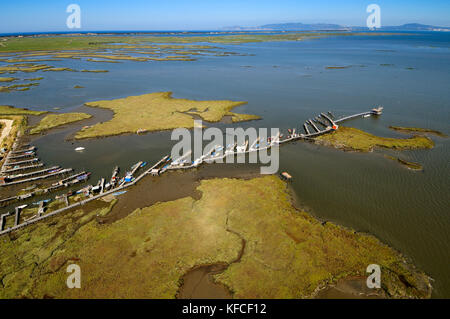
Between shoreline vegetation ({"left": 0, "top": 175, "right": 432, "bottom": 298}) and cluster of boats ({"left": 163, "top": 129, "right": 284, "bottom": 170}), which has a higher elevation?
cluster of boats ({"left": 163, "top": 129, "right": 284, "bottom": 170})

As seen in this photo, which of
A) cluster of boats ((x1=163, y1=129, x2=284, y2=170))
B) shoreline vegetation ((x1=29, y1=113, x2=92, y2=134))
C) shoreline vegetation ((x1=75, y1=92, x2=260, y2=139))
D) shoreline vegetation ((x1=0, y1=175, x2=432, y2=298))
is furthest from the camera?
shoreline vegetation ((x1=75, y1=92, x2=260, y2=139))

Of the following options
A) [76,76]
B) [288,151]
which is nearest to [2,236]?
[288,151]

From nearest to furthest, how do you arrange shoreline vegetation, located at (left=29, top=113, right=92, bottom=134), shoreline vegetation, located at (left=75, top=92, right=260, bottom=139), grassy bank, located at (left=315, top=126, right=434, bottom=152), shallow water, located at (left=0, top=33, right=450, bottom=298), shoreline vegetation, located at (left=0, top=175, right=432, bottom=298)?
shoreline vegetation, located at (left=0, top=175, right=432, bottom=298) → shallow water, located at (left=0, top=33, right=450, bottom=298) → grassy bank, located at (left=315, top=126, right=434, bottom=152) → shoreline vegetation, located at (left=29, top=113, right=92, bottom=134) → shoreline vegetation, located at (left=75, top=92, right=260, bottom=139)

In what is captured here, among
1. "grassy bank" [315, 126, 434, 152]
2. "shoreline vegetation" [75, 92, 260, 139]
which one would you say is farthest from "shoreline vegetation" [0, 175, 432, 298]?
"shoreline vegetation" [75, 92, 260, 139]

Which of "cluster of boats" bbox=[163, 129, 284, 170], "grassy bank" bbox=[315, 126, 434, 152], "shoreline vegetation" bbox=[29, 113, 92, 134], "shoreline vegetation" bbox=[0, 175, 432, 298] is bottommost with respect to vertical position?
"shoreline vegetation" bbox=[0, 175, 432, 298]

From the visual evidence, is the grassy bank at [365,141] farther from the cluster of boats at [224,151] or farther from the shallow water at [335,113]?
the cluster of boats at [224,151]

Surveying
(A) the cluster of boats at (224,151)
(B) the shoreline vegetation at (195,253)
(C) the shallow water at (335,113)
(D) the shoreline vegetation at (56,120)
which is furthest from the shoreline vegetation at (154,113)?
(B) the shoreline vegetation at (195,253)

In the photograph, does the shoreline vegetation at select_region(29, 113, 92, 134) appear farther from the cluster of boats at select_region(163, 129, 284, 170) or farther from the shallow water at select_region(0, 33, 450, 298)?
the cluster of boats at select_region(163, 129, 284, 170)

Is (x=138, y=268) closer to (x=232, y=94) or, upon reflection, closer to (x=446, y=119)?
(x=232, y=94)
